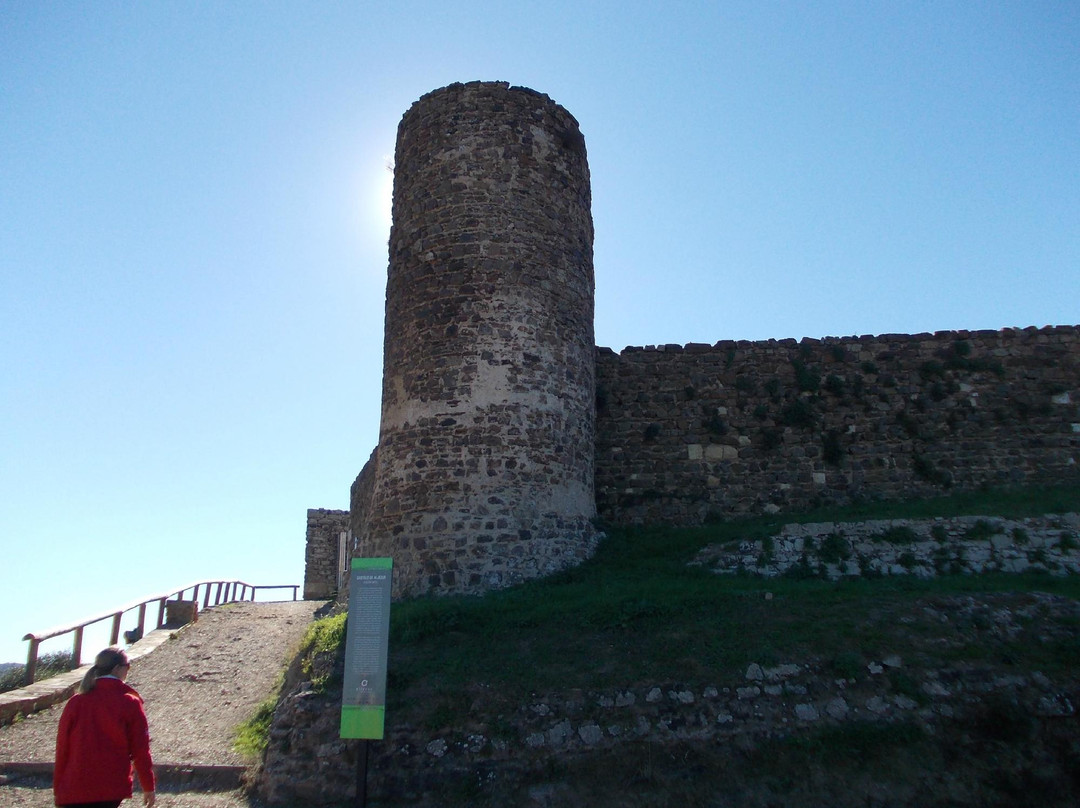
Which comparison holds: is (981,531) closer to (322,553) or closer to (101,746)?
(101,746)

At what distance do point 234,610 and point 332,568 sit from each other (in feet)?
27.3

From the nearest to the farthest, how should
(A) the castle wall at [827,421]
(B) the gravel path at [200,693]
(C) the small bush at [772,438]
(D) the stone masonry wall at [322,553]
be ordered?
1. (B) the gravel path at [200,693]
2. (A) the castle wall at [827,421]
3. (C) the small bush at [772,438]
4. (D) the stone masonry wall at [322,553]

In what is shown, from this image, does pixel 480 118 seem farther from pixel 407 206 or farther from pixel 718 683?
pixel 718 683

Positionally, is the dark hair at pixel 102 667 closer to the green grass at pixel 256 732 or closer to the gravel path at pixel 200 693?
the gravel path at pixel 200 693

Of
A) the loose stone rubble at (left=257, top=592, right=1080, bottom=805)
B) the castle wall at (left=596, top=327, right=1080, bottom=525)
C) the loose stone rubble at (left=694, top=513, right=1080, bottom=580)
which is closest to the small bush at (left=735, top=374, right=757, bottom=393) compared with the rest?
the castle wall at (left=596, top=327, right=1080, bottom=525)

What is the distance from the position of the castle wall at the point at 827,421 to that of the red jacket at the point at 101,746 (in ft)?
36.4

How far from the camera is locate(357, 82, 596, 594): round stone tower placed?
1361 cm

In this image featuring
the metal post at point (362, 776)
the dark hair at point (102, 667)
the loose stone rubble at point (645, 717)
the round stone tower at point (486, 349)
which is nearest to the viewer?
the dark hair at point (102, 667)

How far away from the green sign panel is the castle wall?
26.9 ft

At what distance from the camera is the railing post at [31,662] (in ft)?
45.7

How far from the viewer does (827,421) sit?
17.7 metres

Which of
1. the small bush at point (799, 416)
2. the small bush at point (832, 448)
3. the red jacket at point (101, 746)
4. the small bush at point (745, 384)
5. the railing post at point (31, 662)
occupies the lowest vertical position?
the railing post at point (31, 662)

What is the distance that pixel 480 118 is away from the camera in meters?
15.9

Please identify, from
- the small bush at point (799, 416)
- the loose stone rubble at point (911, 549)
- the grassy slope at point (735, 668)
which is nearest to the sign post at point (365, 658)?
the grassy slope at point (735, 668)
